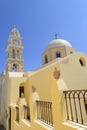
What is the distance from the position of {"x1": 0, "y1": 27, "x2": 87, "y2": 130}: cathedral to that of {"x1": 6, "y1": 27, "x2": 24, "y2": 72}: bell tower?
1.53 metres

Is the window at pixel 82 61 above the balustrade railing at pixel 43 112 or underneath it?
above

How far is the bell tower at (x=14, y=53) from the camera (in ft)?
74.8

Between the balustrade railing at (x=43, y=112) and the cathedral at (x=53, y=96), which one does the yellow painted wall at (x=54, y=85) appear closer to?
the cathedral at (x=53, y=96)

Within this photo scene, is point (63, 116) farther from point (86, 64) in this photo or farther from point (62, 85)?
point (86, 64)

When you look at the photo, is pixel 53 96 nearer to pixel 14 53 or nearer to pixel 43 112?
pixel 43 112

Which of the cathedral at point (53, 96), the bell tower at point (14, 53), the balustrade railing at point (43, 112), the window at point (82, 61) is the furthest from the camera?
the bell tower at point (14, 53)

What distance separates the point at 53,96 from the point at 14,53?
2157cm

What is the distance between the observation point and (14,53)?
24469mm

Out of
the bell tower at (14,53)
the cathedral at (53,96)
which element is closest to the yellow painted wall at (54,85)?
the cathedral at (53,96)

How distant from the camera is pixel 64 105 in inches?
142

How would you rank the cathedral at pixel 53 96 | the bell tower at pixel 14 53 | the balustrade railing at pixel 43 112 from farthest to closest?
the bell tower at pixel 14 53, the balustrade railing at pixel 43 112, the cathedral at pixel 53 96

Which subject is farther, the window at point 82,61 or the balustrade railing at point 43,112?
the window at point 82,61

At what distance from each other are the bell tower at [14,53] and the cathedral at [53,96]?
153 centimetres

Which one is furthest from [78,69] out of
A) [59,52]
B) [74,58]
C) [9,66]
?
[9,66]
